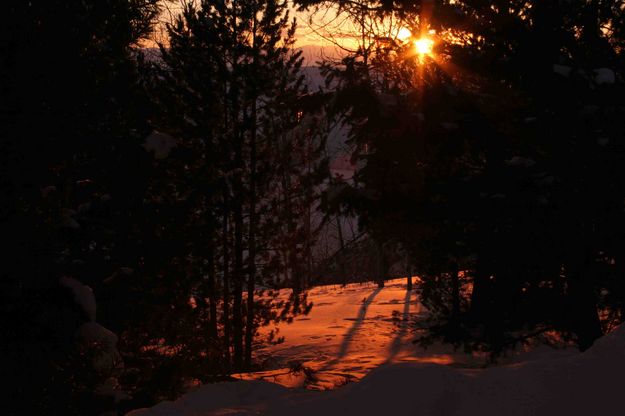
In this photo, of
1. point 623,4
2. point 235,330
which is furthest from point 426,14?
point 235,330

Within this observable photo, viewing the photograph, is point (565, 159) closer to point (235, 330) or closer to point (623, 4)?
point (623, 4)

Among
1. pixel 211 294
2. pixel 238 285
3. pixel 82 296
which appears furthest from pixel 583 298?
pixel 238 285

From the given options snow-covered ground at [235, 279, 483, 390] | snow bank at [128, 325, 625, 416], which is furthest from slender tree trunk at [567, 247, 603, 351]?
snow bank at [128, 325, 625, 416]

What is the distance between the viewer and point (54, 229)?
511cm

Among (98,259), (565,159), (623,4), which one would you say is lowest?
(98,259)

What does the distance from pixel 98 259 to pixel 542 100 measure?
538 cm

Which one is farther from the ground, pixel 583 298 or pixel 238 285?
pixel 238 285

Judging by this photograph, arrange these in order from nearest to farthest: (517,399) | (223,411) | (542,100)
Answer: (517,399) < (223,411) < (542,100)

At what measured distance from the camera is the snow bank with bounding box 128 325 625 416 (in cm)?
301

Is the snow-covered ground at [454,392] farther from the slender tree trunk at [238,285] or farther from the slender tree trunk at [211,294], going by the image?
the slender tree trunk at [238,285]

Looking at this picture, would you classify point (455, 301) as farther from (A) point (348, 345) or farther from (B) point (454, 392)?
(B) point (454, 392)

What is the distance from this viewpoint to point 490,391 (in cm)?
323

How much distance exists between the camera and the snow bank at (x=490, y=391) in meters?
3.01

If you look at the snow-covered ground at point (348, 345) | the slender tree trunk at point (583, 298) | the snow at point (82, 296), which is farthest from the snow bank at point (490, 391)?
the slender tree trunk at point (583, 298)
